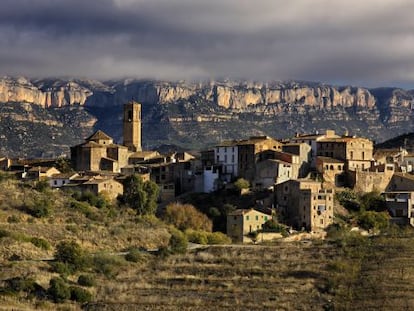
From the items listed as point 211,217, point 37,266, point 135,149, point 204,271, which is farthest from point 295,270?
point 135,149

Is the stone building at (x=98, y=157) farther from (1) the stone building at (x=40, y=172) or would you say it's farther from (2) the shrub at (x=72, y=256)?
(2) the shrub at (x=72, y=256)

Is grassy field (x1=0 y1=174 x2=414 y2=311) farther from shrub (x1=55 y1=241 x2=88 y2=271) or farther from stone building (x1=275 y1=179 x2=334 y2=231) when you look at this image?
stone building (x1=275 y1=179 x2=334 y2=231)

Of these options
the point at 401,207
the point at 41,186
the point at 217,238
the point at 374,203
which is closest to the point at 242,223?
the point at 217,238

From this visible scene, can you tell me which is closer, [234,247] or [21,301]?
[21,301]

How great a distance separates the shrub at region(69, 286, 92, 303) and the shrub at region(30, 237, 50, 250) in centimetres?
975

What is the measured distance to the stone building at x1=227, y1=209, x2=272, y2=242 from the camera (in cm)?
6794

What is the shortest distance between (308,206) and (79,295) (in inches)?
1008

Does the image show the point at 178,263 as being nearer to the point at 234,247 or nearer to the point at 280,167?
the point at 234,247

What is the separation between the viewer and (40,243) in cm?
5850

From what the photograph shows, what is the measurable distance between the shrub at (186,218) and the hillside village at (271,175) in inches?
98.9

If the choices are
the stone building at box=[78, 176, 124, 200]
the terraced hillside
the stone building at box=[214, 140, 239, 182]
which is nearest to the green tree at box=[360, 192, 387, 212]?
the stone building at box=[214, 140, 239, 182]

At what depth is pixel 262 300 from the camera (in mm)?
47875

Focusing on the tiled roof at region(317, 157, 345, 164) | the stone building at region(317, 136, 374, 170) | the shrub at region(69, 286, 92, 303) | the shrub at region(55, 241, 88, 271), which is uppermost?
the stone building at region(317, 136, 374, 170)

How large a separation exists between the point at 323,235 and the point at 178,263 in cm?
1592
